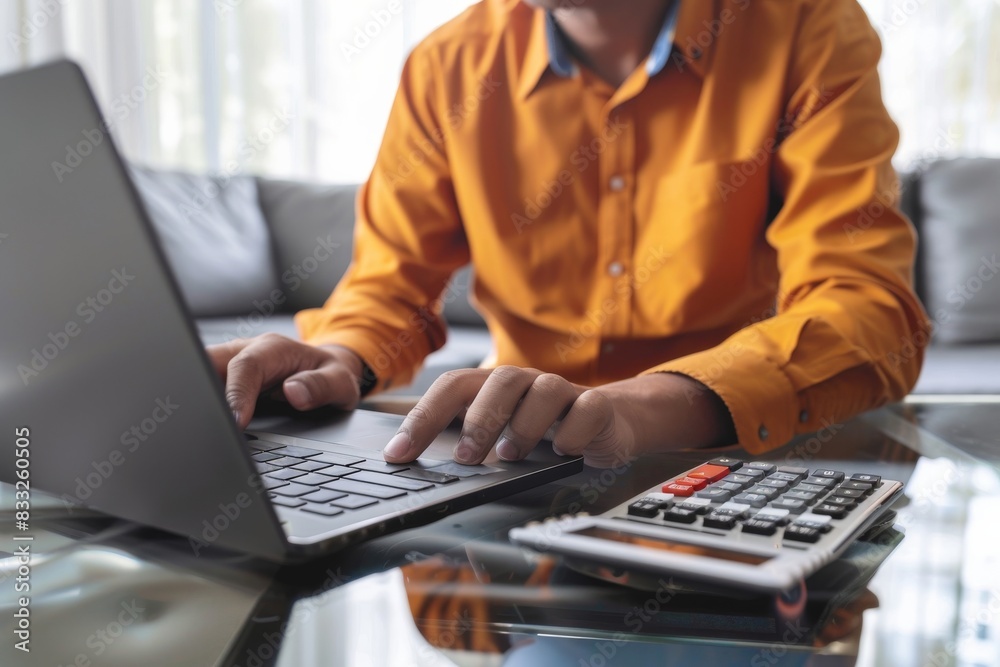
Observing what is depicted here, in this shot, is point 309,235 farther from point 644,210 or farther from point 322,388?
point 322,388

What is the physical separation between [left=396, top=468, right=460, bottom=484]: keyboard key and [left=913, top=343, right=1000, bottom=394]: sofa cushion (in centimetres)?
120

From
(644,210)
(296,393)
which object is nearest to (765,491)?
(296,393)

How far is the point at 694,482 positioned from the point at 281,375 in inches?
17.2

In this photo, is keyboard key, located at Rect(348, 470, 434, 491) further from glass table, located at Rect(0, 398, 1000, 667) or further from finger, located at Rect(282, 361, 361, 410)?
finger, located at Rect(282, 361, 361, 410)

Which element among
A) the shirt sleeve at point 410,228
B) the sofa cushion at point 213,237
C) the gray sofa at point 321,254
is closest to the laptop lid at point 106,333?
the shirt sleeve at point 410,228

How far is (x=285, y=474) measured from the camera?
1.61ft

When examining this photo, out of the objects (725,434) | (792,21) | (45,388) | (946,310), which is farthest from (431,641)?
(946,310)

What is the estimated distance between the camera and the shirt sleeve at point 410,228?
1175 mm

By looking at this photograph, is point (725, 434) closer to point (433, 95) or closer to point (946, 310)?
point (433, 95)

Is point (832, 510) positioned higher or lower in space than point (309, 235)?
higher

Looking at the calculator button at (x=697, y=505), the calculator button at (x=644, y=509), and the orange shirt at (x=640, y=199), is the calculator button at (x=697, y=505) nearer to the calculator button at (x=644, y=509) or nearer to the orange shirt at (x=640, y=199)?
the calculator button at (x=644, y=509)

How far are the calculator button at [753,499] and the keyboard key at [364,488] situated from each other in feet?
0.58

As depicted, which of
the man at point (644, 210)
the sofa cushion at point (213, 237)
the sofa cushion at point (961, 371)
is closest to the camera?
the man at point (644, 210)

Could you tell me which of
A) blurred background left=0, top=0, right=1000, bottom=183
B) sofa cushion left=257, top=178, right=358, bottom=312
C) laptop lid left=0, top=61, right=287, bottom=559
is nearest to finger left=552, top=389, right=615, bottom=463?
laptop lid left=0, top=61, right=287, bottom=559
